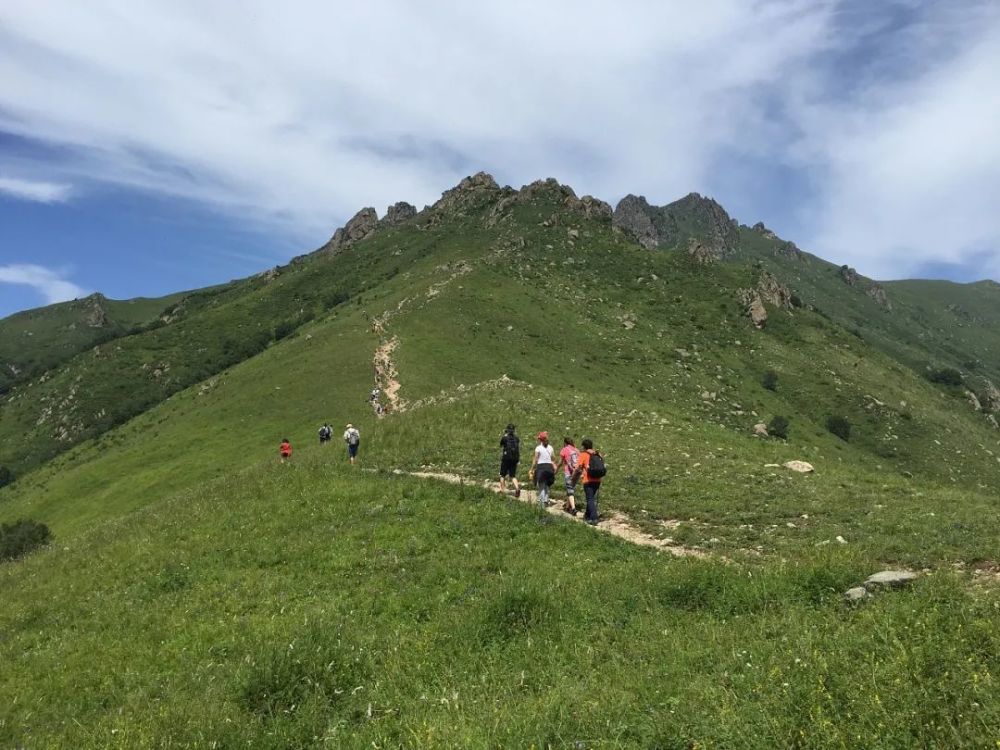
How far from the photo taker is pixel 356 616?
41.9 ft

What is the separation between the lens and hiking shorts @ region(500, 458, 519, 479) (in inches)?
848

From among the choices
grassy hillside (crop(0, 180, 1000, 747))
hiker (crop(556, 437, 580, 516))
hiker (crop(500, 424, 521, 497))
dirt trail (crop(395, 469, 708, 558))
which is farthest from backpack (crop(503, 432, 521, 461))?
grassy hillside (crop(0, 180, 1000, 747))

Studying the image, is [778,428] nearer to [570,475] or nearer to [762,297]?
[762,297]

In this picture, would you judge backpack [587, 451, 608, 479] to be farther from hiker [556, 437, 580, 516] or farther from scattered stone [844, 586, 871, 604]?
scattered stone [844, 586, 871, 604]

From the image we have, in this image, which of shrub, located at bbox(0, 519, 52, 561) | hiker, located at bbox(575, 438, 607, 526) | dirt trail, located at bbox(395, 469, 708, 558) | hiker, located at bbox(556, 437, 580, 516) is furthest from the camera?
shrub, located at bbox(0, 519, 52, 561)

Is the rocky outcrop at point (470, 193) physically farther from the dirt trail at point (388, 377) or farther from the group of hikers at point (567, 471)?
the group of hikers at point (567, 471)

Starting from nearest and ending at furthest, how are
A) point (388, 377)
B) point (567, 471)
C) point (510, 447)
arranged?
point (567, 471) < point (510, 447) < point (388, 377)

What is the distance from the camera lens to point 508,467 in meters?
21.8

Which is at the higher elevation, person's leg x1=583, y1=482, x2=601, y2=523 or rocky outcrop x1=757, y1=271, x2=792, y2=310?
rocky outcrop x1=757, y1=271, x2=792, y2=310

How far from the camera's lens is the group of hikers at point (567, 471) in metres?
18.2

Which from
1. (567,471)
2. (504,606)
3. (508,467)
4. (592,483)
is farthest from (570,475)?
(504,606)

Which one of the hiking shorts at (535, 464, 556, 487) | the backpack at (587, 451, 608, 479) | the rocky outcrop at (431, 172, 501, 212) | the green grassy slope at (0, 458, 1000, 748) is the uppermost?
the rocky outcrop at (431, 172, 501, 212)

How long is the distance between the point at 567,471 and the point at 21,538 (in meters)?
40.4

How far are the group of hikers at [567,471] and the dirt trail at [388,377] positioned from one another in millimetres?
28597
